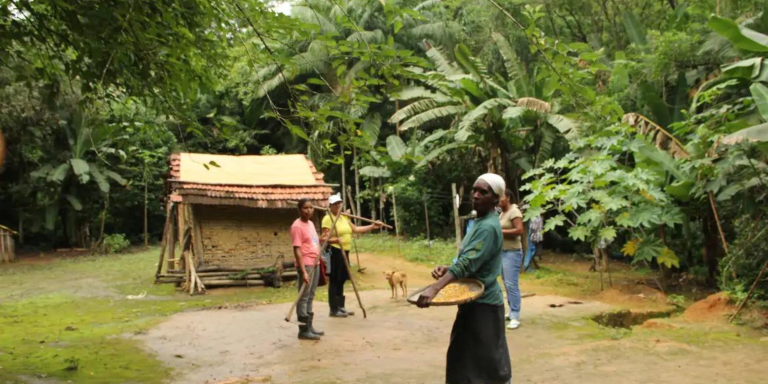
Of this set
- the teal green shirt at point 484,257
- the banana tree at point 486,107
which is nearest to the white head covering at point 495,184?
the teal green shirt at point 484,257

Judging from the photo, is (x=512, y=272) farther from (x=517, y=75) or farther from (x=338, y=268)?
(x=517, y=75)

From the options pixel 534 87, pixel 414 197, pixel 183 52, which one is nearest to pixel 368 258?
pixel 414 197

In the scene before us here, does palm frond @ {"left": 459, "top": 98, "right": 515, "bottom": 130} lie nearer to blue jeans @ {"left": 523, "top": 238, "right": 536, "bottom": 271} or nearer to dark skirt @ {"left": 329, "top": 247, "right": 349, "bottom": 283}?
blue jeans @ {"left": 523, "top": 238, "right": 536, "bottom": 271}

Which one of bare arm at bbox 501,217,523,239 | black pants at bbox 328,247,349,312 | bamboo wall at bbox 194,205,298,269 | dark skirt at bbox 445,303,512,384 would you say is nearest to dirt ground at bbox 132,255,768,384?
black pants at bbox 328,247,349,312

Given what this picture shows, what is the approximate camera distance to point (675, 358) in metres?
5.91

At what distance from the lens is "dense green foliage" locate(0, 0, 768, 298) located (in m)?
4.40

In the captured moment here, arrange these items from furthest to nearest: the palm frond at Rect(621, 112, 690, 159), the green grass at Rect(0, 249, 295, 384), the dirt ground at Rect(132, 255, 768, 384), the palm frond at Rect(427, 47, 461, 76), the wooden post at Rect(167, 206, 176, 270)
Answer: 1. the palm frond at Rect(427, 47, 461, 76)
2. the wooden post at Rect(167, 206, 176, 270)
3. the palm frond at Rect(621, 112, 690, 159)
4. the green grass at Rect(0, 249, 295, 384)
5. the dirt ground at Rect(132, 255, 768, 384)

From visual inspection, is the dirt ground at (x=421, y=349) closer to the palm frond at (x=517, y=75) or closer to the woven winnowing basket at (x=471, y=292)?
the woven winnowing basket at (x=471, y=292)

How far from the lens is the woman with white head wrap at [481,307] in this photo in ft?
11.8

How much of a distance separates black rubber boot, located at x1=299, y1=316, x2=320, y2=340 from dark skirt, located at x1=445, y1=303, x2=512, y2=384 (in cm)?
358

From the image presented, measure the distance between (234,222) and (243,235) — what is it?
0.34m

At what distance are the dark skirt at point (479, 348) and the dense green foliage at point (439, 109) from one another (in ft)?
4.55

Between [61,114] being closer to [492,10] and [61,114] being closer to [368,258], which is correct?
[368,258]

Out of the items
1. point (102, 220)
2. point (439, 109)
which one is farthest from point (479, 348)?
point (102, 220)
